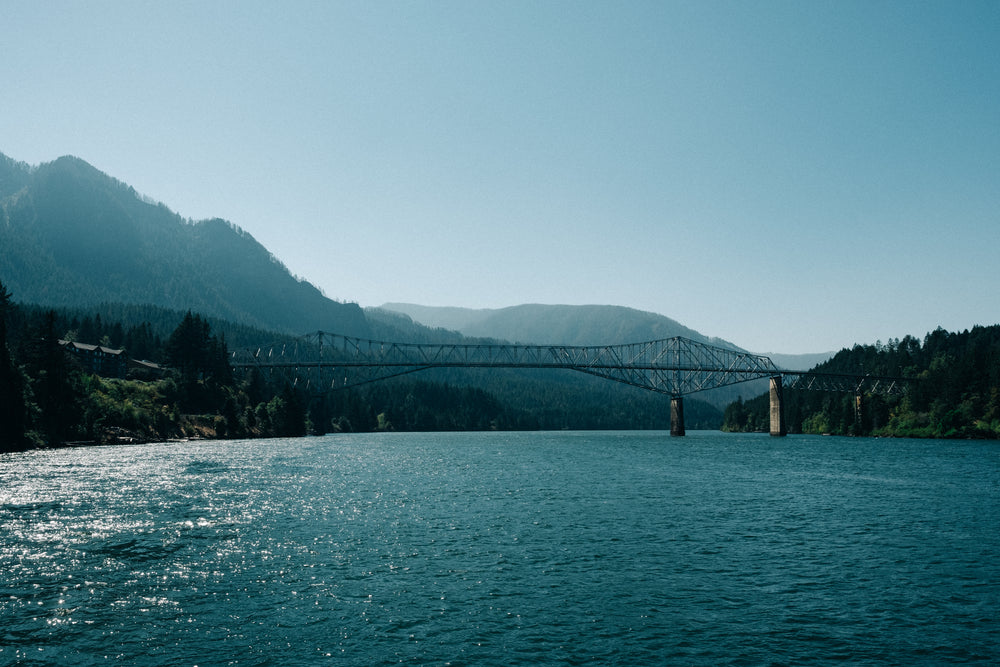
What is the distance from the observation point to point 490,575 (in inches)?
858

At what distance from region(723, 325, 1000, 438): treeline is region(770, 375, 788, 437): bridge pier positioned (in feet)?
56.2

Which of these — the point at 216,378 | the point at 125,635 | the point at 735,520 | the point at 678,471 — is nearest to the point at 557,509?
the point at 735,520

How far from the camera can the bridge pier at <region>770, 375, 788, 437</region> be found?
164688mm

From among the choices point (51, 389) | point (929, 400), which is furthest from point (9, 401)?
point (929, 400)

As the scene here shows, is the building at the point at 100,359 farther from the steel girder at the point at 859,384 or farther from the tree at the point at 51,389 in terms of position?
the steel girder at the point at 859,384

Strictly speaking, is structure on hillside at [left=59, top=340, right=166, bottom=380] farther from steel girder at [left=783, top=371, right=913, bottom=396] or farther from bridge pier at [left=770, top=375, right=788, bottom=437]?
steel girder at [left=783, top=371, right=913, bottom=396]

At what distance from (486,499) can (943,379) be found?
133 meters

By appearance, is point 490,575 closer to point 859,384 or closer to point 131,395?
point 131,395

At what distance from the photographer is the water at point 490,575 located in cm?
1545

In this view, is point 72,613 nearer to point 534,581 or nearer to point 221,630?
point 221,630

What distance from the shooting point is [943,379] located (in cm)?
13425

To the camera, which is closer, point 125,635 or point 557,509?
point 125,635

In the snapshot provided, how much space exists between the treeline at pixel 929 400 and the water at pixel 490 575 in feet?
319

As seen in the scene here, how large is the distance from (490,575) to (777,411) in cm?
16262
